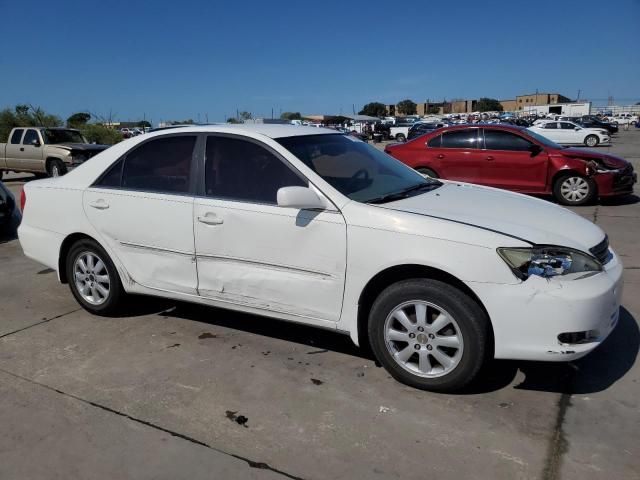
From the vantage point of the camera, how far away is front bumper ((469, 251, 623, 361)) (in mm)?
2938

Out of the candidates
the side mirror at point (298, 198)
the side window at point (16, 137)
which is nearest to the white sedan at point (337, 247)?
the side mirror at point (298, 198)

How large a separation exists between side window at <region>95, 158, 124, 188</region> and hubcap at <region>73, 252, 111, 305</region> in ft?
1.97

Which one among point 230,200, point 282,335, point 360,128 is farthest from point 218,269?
point 360,128

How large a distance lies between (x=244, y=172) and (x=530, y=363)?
2.36 metres

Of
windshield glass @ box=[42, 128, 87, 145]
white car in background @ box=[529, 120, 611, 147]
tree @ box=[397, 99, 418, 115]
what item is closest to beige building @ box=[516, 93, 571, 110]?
tree @ box=[397, 99, 418, 115]

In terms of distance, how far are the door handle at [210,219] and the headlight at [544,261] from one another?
1874 mm

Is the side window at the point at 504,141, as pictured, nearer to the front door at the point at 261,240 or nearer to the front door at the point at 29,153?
the front door at the point at 261,240

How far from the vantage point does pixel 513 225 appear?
3.26m

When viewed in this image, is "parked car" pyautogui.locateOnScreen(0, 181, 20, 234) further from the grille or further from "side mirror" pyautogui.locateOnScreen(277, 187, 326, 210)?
the grille

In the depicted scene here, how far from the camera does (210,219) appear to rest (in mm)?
3844

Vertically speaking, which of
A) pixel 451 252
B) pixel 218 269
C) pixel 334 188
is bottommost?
pixel 218 269

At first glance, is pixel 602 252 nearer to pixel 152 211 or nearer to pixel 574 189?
pixel 152 211

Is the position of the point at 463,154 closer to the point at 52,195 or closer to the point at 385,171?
the point at 385,171

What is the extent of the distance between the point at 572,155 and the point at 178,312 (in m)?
7.87
